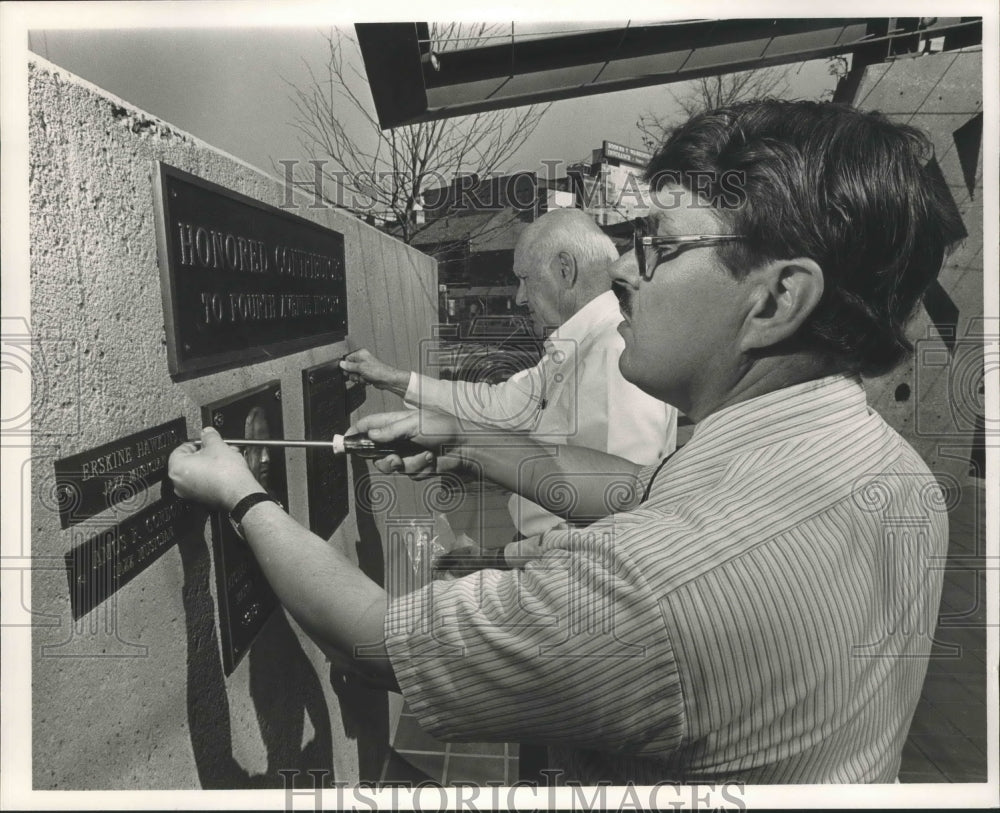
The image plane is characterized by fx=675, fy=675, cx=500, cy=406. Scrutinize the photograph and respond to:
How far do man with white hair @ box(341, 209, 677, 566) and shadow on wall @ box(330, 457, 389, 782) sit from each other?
0.55m

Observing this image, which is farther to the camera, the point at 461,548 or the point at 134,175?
the point at 461,548

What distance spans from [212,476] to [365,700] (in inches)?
64.3

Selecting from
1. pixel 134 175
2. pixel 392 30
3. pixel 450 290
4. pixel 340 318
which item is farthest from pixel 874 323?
pixel 450 290

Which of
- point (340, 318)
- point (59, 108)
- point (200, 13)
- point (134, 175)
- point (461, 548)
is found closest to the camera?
point (59, 108)

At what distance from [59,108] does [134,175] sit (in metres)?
0.17

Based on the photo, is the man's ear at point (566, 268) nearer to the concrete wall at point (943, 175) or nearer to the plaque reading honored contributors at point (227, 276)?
the plaque reading honored contributors at point (227, 276)

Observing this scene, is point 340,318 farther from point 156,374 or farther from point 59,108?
point 59,108

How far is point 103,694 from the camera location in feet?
3.28

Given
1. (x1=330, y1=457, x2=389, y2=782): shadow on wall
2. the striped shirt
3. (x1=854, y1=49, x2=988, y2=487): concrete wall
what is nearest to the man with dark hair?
the striped shirt

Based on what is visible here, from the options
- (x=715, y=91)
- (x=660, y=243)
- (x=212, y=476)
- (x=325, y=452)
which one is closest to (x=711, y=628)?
(x=660, y=243)

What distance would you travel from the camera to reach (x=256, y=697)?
1.50m

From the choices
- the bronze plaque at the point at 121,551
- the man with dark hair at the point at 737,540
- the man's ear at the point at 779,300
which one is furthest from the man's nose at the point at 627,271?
the bronze plaque at the point at 121,551

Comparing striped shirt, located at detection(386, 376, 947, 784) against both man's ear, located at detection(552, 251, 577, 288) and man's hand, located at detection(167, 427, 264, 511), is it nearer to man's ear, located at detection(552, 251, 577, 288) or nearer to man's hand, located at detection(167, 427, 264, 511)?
man's hand, located at detection(167, 427, 264, 511)

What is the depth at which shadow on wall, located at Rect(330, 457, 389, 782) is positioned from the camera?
7.27 feet
